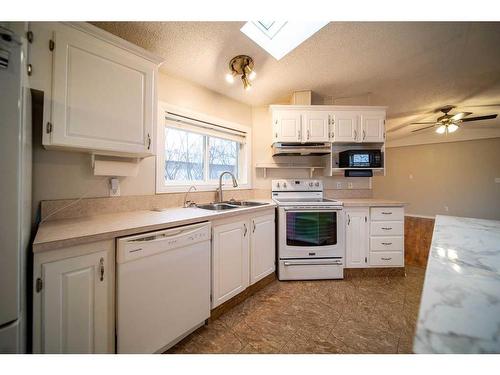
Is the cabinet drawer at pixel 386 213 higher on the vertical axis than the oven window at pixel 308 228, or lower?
higher

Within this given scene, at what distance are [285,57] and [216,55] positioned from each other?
0.66 meters

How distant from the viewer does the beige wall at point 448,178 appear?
4918mm

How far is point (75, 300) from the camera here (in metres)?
0.91

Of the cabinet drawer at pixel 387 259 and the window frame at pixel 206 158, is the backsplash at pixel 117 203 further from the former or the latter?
the cabinet drawer at pixel 387 259

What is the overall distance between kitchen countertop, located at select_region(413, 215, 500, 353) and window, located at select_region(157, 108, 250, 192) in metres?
1.94

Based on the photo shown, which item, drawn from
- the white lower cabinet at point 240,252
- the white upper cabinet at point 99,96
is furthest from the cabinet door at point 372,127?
the white upper cabinet at point 99,96

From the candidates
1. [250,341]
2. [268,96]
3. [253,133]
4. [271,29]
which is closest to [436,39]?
[271,29]

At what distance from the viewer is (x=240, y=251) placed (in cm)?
175

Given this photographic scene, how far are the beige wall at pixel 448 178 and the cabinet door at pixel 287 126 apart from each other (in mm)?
5447

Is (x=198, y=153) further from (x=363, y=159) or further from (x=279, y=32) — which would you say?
(x=363, y=159)

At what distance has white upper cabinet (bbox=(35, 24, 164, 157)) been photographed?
1.10m
